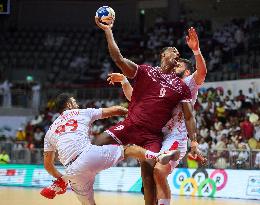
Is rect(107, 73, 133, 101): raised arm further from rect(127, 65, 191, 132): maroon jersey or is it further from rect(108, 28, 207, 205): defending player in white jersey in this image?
rect(127, 65, 191, 132): maroon jersey

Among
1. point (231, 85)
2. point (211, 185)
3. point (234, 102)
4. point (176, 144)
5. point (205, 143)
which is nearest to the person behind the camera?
point (176, 144)

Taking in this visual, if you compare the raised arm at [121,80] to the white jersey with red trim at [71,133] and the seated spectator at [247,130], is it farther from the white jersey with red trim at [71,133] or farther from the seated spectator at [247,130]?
the seated spectator at [247,130]

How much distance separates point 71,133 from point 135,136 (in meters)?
0.85

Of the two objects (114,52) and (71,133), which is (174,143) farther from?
(114,52)

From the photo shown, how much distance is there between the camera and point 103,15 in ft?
23.5

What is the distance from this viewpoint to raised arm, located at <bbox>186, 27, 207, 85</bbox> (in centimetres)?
745

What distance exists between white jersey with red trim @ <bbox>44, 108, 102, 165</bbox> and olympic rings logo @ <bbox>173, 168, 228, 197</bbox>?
30.1 feet

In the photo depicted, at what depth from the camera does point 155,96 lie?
7.64 m

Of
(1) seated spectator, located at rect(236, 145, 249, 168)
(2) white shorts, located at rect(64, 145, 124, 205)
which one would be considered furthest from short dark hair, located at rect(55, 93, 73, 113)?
(1) seated spectator, located at rect(236, 145, 249, 168)

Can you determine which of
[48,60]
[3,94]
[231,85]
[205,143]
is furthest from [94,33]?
[205,143]

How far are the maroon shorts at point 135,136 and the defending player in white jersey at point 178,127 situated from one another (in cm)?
13

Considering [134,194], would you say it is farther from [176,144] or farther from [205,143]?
[176,144]

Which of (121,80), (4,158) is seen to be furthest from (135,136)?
(4,158)

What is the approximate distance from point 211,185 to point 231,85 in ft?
19.6
